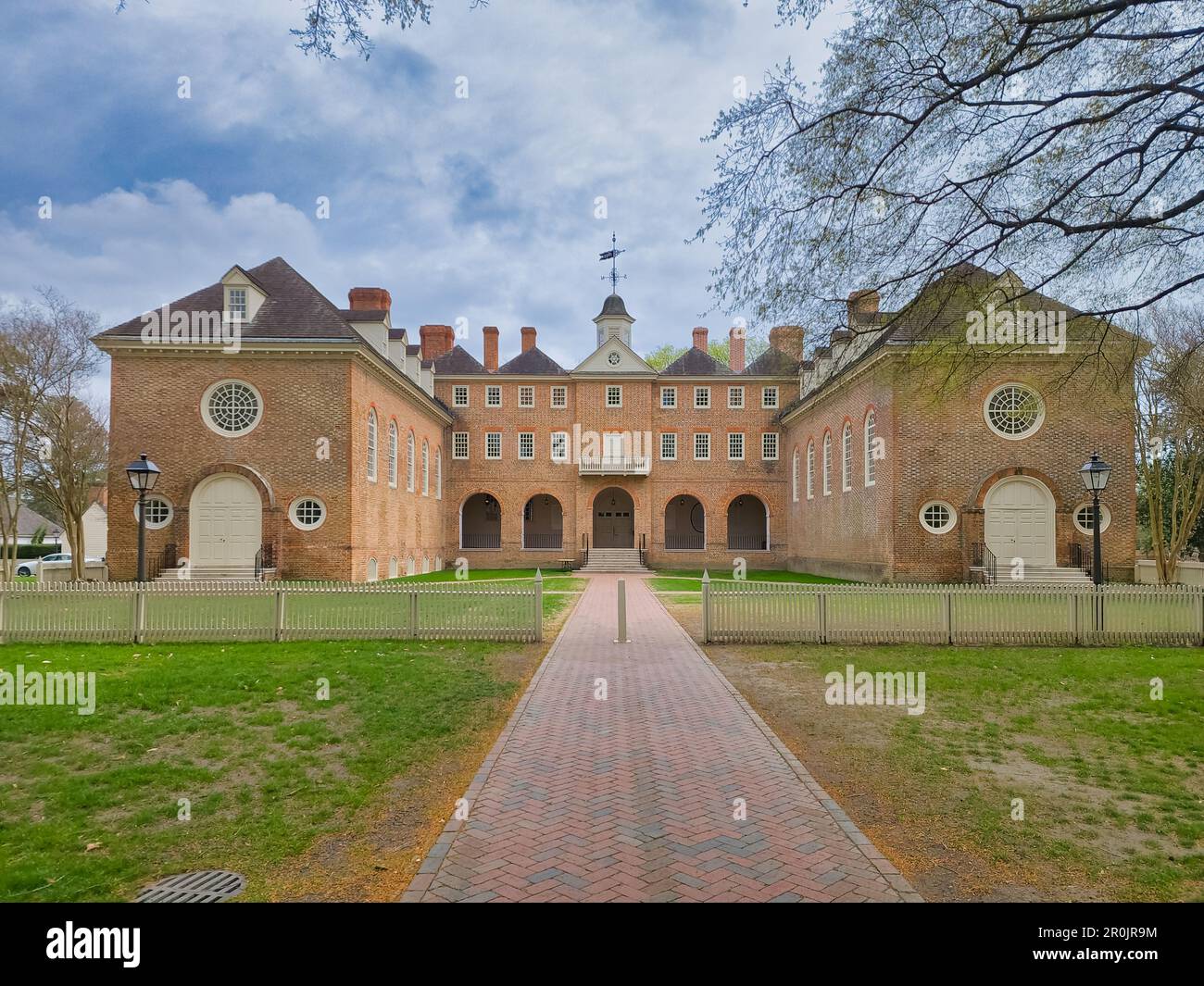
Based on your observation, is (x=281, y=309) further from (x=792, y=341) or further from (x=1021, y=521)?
(x=1021, y=521)

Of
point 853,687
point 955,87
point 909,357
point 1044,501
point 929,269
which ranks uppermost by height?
point 955,87

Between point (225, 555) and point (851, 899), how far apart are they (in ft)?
77.5

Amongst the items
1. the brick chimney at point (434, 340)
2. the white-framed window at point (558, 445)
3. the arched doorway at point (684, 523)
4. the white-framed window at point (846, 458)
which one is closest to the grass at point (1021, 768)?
the white-framed window at point (846, 458)

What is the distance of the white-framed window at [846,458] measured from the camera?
27.8 metres

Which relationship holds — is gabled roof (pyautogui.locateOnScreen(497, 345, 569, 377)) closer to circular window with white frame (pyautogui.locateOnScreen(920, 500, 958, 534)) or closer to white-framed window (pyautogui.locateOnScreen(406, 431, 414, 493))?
white-framed window (pyautogui.locateOnScreen(406, 431, 414, 493))

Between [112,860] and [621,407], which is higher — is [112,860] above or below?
below

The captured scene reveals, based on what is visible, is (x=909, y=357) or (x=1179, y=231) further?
(x=909, y=357)

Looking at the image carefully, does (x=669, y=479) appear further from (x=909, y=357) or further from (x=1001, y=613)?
(x=909, y=357)

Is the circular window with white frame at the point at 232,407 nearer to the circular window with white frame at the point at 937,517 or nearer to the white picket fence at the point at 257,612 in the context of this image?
A: the white picket fence at the point at 257,612

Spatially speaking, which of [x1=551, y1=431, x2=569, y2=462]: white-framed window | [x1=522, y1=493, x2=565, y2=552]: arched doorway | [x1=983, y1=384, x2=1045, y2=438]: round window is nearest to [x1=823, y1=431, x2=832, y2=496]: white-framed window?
[x1=983, y1=384, x2=1045, y2=438]: round window

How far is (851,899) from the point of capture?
3.85 meters

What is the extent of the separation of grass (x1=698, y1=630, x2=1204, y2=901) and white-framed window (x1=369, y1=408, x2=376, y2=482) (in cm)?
1801

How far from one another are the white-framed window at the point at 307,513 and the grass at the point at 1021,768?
16611 millimetres
